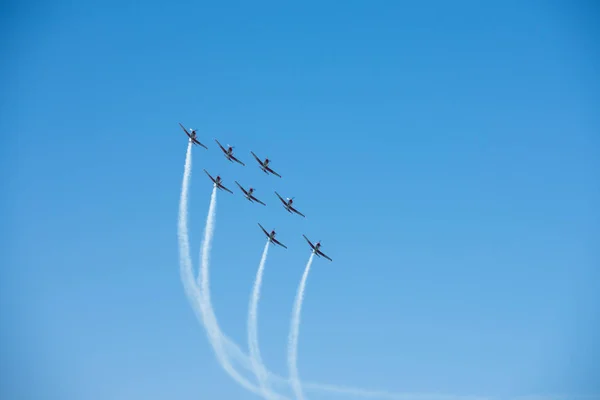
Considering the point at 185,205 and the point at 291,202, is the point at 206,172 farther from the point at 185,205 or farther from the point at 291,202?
the point at 291,202

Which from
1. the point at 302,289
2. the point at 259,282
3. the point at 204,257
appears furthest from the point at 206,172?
the point at 302,289

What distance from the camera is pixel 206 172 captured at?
313 feet

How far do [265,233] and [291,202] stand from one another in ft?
25.1

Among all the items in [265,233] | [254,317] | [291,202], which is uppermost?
[291,202]

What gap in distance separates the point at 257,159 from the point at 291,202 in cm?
1041

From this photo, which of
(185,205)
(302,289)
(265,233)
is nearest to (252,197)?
(265,233)

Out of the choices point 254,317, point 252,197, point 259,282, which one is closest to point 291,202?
point 252,197

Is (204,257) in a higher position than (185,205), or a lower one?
lower

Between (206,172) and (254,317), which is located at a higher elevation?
(206,172)

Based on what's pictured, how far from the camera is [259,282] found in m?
95.0

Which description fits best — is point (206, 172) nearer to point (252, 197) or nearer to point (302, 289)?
point (252, 197)

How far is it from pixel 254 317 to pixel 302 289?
11870 mm

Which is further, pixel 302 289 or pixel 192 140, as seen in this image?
pixel 302 289

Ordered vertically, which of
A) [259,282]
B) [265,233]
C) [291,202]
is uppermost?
[291,202]
